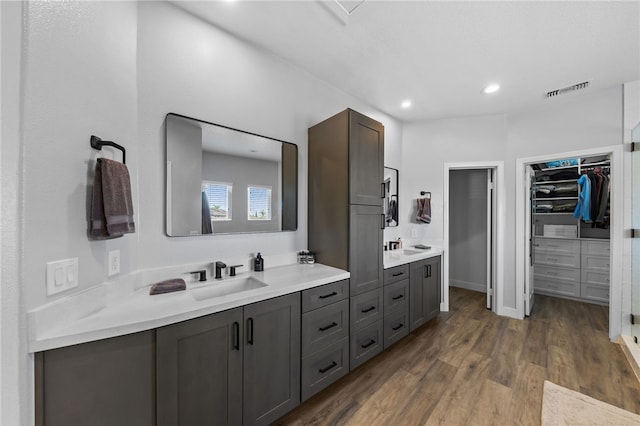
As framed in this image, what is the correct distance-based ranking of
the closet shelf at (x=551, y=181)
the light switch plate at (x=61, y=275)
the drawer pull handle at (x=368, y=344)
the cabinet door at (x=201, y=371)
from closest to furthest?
the light switch plate at (x=61, y=275)
the cabinet door at (x=201, y=371)
the drawer pull handle at (x=368, y=344)
the closet shelf at (x=551, y=181)

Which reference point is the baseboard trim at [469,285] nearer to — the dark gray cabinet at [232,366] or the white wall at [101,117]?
the white wall at [101,117]

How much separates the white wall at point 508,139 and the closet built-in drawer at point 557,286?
4.89 feet

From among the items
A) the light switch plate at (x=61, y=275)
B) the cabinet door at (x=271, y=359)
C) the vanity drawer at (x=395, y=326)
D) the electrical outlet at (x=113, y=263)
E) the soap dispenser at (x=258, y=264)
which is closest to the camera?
the light switch plate at (x=61, y=275)

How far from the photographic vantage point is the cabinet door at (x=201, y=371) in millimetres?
1113

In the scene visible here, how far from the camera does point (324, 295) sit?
5.87 ft

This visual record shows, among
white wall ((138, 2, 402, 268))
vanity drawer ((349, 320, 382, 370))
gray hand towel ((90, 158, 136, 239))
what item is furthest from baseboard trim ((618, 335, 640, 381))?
gray hand towel ((90, 158, 136, 239))

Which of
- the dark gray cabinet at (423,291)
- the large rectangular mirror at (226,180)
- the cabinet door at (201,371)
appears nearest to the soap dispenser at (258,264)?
the large rectangular mirror at (226,180)

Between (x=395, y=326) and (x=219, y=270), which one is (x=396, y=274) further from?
(x=219, y=270)

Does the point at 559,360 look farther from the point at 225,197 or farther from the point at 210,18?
the point at 210,18

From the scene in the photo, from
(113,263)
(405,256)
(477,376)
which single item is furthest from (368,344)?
(113,263)

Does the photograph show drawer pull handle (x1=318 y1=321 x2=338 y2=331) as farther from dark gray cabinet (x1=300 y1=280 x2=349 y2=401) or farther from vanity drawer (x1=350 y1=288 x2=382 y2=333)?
vanity drawer (x1=350 y1=288 x2=382 y2=333)

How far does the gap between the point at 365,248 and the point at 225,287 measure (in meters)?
1.17

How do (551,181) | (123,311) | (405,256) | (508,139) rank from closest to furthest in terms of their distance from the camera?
(123,311) → (405,256) → (508,139) → (551,181)

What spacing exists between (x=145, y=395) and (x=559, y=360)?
11.0 feet
